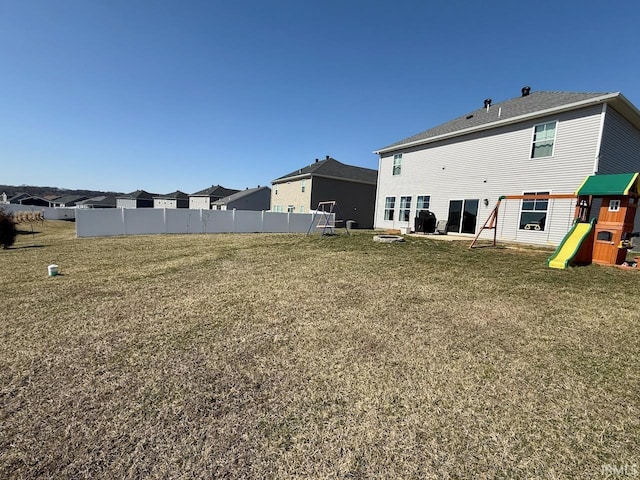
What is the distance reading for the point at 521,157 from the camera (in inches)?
463

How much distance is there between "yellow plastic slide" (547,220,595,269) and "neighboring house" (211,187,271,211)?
34.6 m

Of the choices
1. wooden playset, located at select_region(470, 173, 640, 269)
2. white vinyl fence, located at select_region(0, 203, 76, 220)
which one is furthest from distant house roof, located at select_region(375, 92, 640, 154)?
white vinyl fence, located at select_region(0, 203, 76, 220)

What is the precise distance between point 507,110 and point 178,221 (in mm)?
18579

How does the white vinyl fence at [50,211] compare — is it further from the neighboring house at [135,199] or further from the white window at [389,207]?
the white window at [389,207]

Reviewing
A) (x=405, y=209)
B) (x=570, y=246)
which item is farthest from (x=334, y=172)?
(x=570, y=246)

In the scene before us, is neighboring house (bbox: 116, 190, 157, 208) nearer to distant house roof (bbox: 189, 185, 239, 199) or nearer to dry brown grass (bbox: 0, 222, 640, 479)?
distant house roof (bbox: 189, 185, 239, 199)

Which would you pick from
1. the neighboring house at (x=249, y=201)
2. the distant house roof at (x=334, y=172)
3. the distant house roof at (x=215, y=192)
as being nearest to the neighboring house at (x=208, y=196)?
the distant house roof at (x=215, y=192)

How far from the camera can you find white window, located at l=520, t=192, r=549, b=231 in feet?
36.0

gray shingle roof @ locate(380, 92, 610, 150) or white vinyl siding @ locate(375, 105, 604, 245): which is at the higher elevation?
gray shingle roof @ locate(380, 92, 610, 150)

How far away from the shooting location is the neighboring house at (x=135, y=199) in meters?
56.7

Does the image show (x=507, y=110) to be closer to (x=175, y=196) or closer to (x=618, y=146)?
(x=618, y=146)

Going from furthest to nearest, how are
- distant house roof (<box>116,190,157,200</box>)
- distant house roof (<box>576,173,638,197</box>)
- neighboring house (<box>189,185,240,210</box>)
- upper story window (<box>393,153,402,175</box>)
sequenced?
distant house roof (<box>116,190,157,200</box>) → neighboring house (<box>189,185,240,210</box>) → upper story window (<box>393,153,402,175</box>) → distant house roof (<box>576,173,638,197</box>)

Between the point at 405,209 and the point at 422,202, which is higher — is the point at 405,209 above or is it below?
below

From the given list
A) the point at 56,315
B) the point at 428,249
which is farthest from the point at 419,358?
the point at 428,249
